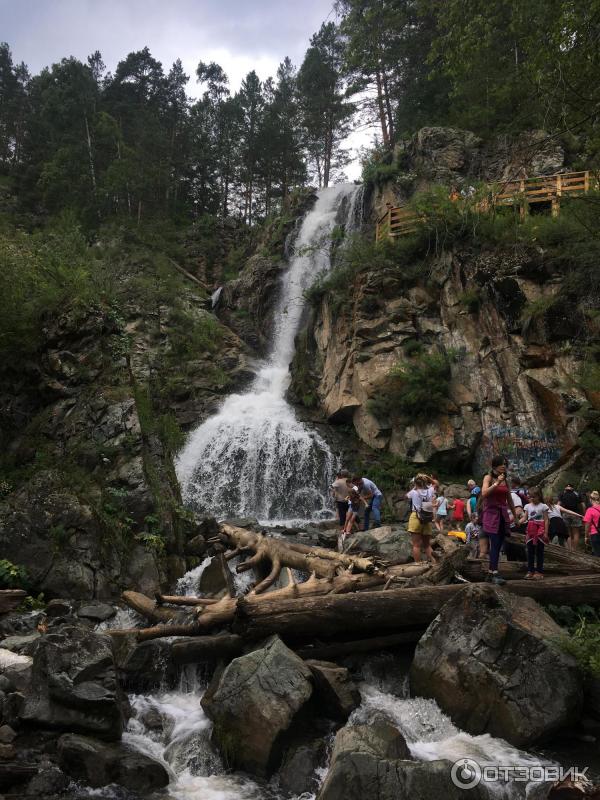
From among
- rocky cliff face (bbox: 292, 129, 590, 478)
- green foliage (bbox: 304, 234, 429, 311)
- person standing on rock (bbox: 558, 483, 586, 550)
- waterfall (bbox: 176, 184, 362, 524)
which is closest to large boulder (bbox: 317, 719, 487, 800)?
person standing on rock (bbox: 558, 483, 586, 550)

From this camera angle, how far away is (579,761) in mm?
5246

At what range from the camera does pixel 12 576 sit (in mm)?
8578

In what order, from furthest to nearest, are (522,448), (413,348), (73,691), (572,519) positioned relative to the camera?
(413,348), (522,448), (572,519), (73,691)

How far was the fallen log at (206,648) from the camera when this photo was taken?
6660 millimetres

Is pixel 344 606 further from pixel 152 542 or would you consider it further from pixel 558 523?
pixel 558 523

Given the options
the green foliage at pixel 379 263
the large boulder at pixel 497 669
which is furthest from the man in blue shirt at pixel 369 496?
the green foliage at pixel 379 263

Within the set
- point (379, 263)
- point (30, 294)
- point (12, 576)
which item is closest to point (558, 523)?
point (12, 576)

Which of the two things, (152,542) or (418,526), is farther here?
(152,542)

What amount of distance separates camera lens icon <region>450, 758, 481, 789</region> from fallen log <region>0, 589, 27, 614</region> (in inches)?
269

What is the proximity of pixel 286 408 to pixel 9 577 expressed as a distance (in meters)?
14.9

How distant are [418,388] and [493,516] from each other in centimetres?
1050

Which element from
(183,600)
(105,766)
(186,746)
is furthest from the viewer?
(183,600)

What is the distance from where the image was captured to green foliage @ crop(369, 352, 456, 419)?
708 inches

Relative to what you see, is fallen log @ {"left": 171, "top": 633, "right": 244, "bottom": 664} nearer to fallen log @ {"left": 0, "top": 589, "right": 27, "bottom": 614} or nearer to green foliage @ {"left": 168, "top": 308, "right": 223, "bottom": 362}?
fallen log @ {"left": 0, "top": 589, "right": 27, "bottom": 614}
